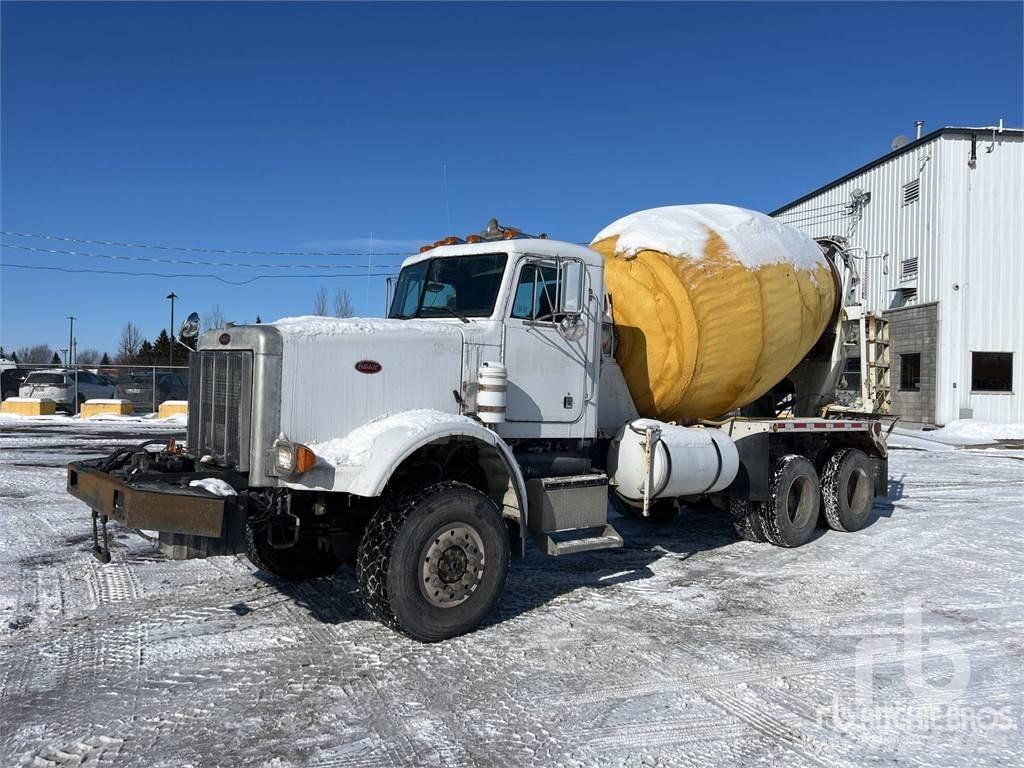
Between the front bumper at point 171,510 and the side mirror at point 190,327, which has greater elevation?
the side mirror at point 190,327

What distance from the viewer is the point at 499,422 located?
6070 mm

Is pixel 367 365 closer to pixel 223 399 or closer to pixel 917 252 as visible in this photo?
pixel 223 399

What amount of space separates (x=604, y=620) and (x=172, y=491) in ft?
10.2

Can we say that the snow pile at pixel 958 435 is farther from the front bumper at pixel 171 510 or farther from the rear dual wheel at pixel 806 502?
the front bumper at pixel 171 510

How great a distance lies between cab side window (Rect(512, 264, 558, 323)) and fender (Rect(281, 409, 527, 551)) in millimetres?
1203

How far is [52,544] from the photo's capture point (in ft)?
25.9

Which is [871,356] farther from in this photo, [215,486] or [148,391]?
[148,391]

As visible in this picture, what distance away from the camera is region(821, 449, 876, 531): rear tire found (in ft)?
32.0

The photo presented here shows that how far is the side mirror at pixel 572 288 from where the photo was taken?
6.65 m

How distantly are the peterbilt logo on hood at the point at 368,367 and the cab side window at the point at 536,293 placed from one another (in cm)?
130

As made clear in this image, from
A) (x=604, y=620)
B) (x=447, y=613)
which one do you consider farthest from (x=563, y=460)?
(x=447, y=613)

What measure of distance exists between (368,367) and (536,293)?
166cm

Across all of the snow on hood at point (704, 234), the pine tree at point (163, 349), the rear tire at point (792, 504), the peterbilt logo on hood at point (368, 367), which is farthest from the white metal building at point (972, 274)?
the pine tree at point (163, 349)

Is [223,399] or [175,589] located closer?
[223,399]
